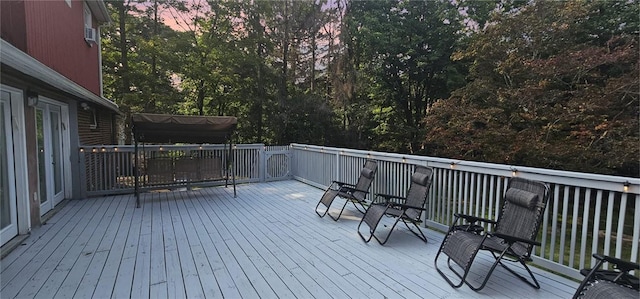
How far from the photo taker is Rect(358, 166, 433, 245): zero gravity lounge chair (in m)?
3.73

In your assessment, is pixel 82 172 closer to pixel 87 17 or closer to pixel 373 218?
pixel 87 17

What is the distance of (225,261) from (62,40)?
5.93 m

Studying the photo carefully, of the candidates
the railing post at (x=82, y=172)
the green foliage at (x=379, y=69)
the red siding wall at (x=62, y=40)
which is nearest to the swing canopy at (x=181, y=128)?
the railing post at (x=82, y=172)

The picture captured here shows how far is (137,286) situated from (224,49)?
11.4 meters

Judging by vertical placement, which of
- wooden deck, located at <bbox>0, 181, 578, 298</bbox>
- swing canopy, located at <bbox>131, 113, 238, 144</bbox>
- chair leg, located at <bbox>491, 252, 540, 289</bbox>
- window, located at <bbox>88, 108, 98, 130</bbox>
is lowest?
wooden deck, located at <bbox>0, 181, 578, 298</bbox>

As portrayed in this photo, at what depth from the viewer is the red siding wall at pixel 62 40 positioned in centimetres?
471

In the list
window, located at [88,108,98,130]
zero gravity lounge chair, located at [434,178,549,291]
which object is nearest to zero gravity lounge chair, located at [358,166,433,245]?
zero gravity lounge chair, located at [434,178,549,291]

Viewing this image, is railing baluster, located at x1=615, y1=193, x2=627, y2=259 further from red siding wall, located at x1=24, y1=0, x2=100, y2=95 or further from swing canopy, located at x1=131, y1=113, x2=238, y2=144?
red siding wall, located at x1=24, y1=0, x2=100, y2=95

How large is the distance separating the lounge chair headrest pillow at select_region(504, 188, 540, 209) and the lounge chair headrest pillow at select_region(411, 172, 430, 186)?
1023 mm

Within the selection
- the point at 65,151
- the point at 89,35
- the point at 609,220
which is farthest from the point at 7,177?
the point at 609,220

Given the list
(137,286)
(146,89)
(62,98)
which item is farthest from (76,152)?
(146,89)

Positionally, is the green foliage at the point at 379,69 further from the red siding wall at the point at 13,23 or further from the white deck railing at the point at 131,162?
the red siding wall at the point at 13,23

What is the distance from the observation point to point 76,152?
6129 mm

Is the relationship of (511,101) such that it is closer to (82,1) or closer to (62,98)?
(62,98)
